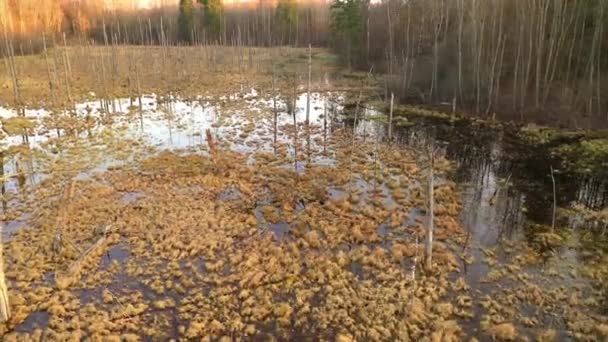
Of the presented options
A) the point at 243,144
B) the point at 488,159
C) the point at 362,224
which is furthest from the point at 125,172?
the point at 488,159

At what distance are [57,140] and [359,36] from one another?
1175 inches

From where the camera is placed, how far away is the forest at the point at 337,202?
895cm

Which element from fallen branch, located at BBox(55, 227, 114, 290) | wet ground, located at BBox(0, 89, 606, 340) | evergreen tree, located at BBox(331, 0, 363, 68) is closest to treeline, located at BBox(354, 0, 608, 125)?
wet ground, located at BBox(0, 89, 606, 340)

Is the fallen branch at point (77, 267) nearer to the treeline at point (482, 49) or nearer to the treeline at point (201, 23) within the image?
the treeline at point (482, 49)

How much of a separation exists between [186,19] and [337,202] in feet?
163

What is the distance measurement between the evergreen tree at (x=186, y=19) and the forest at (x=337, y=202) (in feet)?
82.1

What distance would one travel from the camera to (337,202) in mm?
14141

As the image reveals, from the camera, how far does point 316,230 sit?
12547 millimetres

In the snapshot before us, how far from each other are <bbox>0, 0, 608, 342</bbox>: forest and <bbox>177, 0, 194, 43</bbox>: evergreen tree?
25.0m

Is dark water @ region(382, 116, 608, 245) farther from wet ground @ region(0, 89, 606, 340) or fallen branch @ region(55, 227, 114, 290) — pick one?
fallen branch @ region(55, 227, 114, 290)

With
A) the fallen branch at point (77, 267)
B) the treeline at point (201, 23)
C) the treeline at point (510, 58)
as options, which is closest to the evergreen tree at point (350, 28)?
the treeline at point (510, 58)

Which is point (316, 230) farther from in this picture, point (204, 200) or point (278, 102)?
point (278, 102)

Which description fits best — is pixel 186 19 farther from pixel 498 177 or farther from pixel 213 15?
pixel 498 177

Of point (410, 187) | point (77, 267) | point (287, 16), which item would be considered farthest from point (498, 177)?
point (287, 16)
